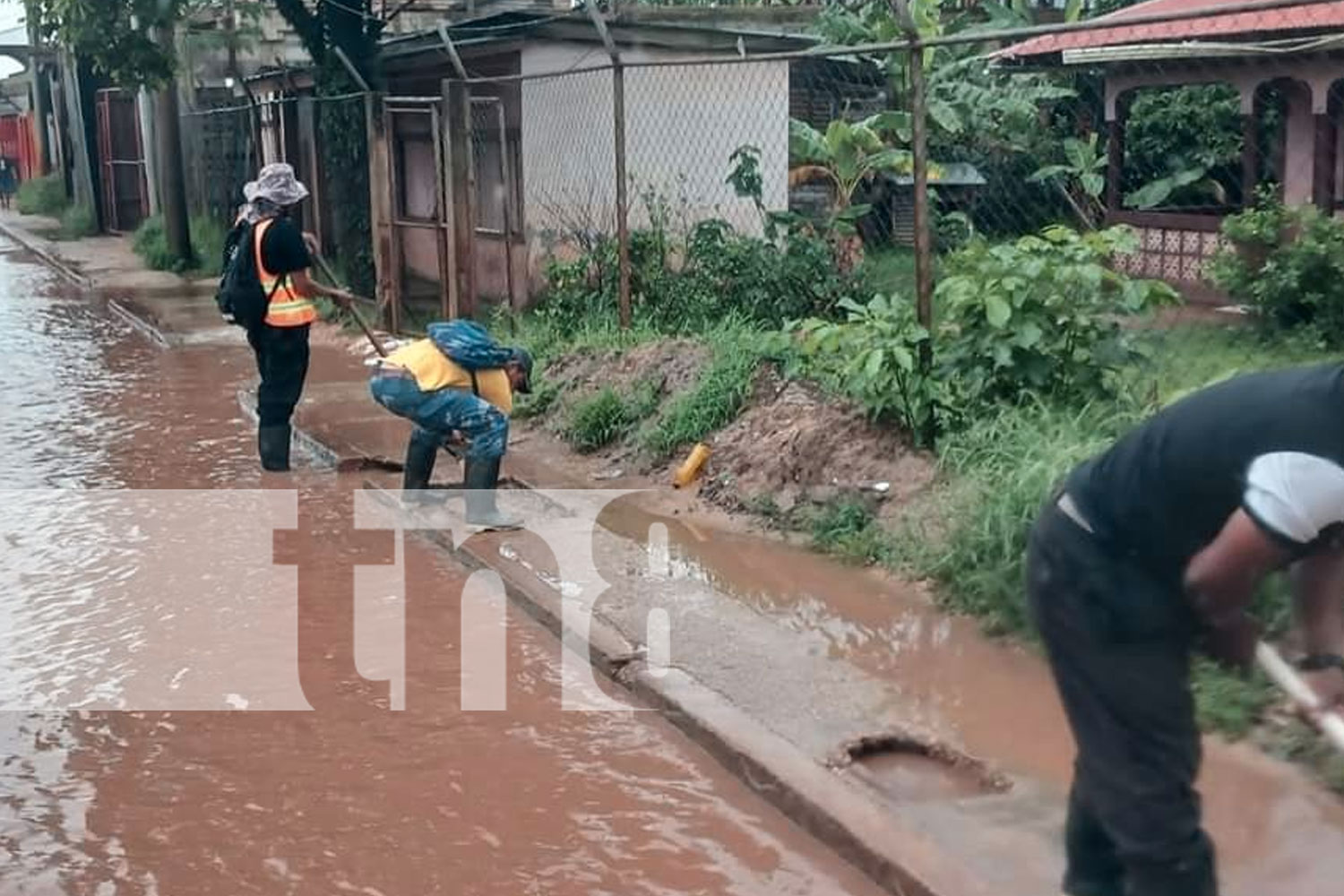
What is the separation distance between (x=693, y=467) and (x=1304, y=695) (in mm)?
5138

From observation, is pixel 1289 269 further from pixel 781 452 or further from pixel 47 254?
pixel 47 254

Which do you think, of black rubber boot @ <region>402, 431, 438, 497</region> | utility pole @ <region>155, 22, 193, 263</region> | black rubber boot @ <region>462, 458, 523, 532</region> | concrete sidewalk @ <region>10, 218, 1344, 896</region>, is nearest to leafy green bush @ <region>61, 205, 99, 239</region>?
utility pole @ <region>155, 22, 193, 263</region>

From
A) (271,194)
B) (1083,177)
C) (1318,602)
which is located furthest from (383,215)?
(1318,602)

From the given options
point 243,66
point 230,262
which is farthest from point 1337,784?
point 243,66

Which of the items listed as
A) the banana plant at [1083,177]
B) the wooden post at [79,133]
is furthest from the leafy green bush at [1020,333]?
the wooden post at [79,133]

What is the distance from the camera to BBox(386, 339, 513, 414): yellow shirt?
293 inches

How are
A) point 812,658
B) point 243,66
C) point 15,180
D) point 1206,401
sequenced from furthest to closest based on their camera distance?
point 15,180
point 243,66
point 812,658
point 1206,401

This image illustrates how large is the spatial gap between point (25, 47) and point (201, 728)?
3196 cm

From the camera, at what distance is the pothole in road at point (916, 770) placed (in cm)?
449

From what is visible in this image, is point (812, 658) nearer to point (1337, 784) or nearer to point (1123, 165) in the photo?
point (1337, 784)

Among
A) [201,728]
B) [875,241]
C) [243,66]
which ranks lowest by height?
[201,728]

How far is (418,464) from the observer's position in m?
7.87

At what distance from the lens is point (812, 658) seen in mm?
5602

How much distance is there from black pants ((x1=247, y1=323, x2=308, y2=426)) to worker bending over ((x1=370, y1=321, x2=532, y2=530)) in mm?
1251
